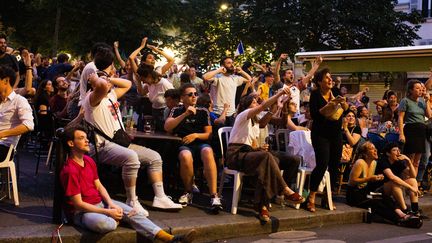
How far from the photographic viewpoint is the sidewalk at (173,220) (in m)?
5.81

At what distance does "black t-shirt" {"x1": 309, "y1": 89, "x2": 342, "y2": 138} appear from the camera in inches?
303

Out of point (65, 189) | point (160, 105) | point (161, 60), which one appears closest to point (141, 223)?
point (65, 189)

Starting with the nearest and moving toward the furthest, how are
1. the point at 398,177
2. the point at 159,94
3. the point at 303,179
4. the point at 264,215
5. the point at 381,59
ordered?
the point at 264,215
the point at 303,179
the point at 398,177
the point at 159,94
the point at 381,59

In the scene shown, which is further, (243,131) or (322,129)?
(322,129)

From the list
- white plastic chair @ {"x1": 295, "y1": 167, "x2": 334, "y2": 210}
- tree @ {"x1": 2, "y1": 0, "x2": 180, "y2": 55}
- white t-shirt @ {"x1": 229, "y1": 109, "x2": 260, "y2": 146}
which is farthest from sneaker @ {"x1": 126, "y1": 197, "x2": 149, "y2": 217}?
tree @ {"x1": 2, "y1": 0, "x2": 180, "y2": 55}

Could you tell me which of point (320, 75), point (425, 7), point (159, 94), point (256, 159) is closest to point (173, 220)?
point (256, 159)

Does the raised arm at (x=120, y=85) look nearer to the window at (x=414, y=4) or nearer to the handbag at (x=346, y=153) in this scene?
the handbag at (x=346, y=153)

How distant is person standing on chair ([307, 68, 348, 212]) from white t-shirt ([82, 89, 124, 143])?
2680 millimetres

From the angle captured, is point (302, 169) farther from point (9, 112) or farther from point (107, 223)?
point (9, 112)

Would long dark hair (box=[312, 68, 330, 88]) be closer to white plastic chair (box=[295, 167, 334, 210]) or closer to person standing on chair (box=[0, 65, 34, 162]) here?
white plastic chair (box=[295, 167, 334, 210])

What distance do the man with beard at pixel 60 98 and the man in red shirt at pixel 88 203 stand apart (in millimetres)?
3760

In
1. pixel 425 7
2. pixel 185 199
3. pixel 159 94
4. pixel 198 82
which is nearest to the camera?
pixel 185 199

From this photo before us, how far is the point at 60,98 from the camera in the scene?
9.77 meters

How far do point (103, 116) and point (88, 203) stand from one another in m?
1.20
